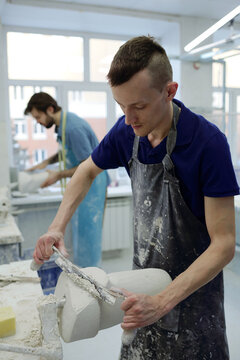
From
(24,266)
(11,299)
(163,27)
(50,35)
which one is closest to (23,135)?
A: (50,35)

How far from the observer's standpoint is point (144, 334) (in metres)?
1.24

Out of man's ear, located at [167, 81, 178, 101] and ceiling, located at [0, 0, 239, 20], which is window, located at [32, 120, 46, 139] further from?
man's ear, located at [167, 81, 178, 101]

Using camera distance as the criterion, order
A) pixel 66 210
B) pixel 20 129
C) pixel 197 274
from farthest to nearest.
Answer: pixel 20 129 < pixel 66 210 < pixel 197 274

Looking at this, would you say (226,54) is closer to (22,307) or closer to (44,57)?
(44,57)

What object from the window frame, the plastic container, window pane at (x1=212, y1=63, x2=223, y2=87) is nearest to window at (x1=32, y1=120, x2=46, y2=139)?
the window frame

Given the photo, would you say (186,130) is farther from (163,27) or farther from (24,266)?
(163,27)

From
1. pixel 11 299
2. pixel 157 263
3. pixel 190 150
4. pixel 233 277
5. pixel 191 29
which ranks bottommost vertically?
pixel 233 277

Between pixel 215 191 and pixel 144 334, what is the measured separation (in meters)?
0.62

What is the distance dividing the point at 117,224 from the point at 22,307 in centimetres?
245

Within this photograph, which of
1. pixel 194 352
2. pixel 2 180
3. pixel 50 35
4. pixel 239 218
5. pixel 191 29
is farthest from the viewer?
pixel 50 35

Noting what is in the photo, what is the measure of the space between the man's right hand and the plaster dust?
15 centimetres

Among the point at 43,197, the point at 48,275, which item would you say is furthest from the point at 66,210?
the point at 43,197

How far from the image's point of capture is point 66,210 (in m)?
1.31

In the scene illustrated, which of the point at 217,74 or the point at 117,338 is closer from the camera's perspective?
the point at 117,338
